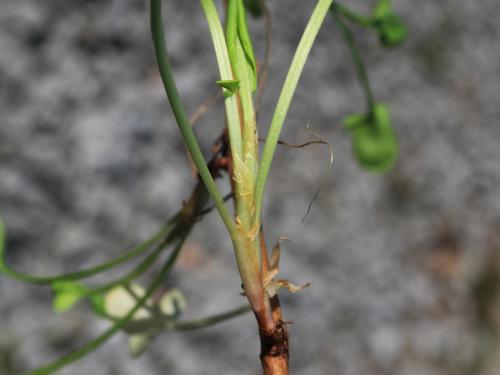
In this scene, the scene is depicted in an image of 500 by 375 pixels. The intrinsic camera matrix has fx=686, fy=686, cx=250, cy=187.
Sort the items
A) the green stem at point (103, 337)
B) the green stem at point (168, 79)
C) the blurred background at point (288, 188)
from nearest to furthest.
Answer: the green stem at point (168, 79) → the green stem at point (103, 337) → the blurred background at point (288, 188)

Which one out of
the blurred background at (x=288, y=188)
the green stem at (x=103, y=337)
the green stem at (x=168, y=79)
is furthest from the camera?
the blurred background at (x=288, y=188)

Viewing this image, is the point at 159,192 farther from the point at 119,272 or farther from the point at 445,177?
the point at 445,177

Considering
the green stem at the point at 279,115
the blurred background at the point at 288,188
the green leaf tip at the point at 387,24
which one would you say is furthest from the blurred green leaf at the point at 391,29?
the blurred background at the point at 288,188

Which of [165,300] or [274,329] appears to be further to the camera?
[165,300]

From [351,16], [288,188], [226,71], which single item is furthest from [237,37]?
[288,188]

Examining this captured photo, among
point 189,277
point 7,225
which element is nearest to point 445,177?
point 189,277

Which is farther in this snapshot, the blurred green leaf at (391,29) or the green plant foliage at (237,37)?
the blurred green leaf at (391,29)

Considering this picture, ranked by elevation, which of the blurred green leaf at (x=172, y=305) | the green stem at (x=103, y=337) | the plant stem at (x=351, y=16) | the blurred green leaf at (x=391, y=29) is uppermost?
the plant stem at (x=351, y=16)

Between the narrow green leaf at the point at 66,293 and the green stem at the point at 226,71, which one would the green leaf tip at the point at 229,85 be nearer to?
the green stem at the point at 226,71
